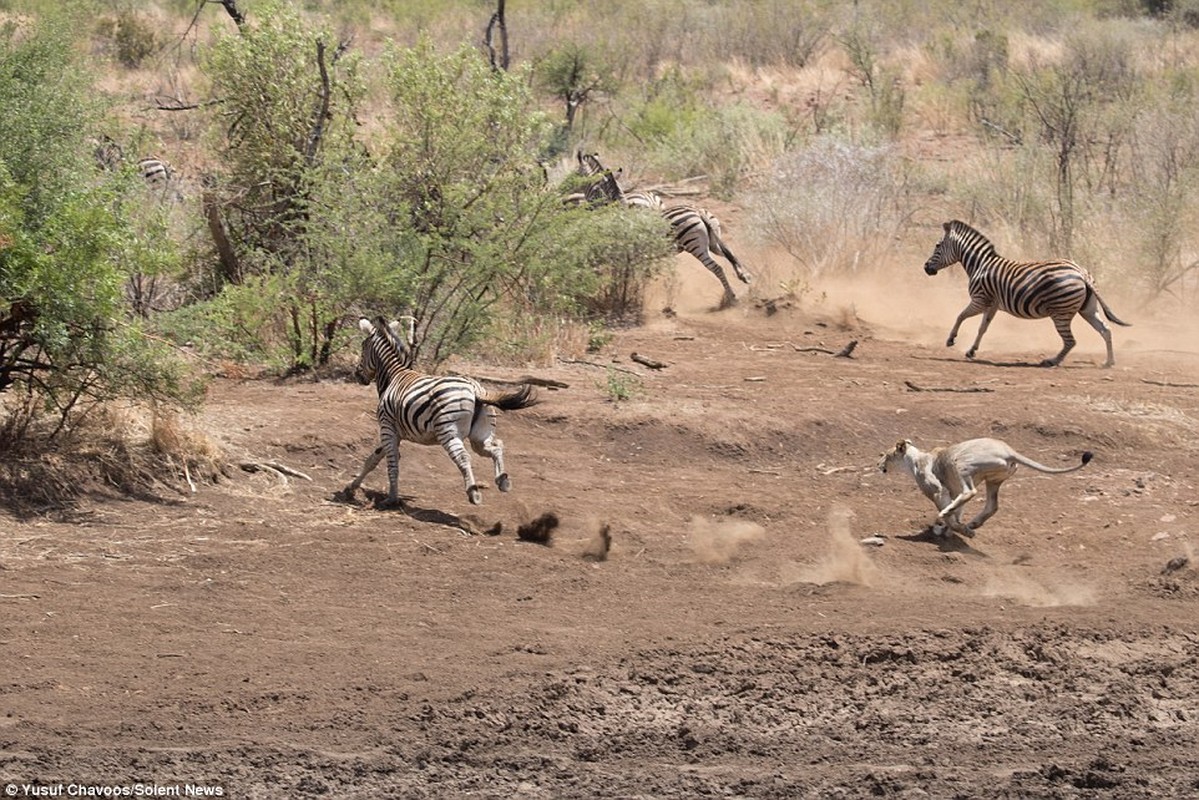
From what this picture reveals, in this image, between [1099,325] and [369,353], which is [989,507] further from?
Result: [1099,325]

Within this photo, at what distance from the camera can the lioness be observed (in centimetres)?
1076

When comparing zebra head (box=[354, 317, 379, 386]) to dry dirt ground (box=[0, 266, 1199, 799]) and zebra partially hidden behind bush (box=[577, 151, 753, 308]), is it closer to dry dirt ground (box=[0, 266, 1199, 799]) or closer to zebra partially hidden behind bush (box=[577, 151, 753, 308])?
dry dirt ground (box=[0, 266, 1199, 799])

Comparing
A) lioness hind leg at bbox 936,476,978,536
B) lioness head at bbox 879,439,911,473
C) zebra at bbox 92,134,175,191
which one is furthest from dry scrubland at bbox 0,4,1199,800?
zebra at bbox 92,134,175,191

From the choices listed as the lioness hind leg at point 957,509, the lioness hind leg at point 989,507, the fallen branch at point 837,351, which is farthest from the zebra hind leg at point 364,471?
the fallen branch at point 837,351

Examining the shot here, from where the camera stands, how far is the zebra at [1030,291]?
696 inches

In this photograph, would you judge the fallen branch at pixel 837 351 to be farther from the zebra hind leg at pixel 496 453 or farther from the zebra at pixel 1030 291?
the zebra hind leg at pixel 496 453

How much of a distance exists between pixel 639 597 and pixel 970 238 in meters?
11.1

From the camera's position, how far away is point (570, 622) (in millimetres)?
8906

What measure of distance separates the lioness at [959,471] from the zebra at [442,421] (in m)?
2.75

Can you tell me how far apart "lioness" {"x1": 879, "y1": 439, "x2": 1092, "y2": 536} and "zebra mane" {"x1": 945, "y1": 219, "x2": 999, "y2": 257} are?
8.24 m

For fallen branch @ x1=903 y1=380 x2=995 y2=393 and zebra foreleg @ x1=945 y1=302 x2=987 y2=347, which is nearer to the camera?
fallen branch @ x1=903 y1=380 x2=995 y2=393

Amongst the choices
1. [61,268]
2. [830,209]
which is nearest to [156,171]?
[830,209]

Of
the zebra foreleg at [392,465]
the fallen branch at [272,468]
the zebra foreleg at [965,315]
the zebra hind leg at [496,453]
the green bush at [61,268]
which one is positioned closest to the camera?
the green bush at [61,268]

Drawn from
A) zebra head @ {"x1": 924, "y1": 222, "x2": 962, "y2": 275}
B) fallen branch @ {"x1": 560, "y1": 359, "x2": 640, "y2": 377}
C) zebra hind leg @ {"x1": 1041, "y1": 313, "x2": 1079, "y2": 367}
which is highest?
zebra head @ {"x1": 924, "y1": 222, "x2": 962, "y2": 275}
